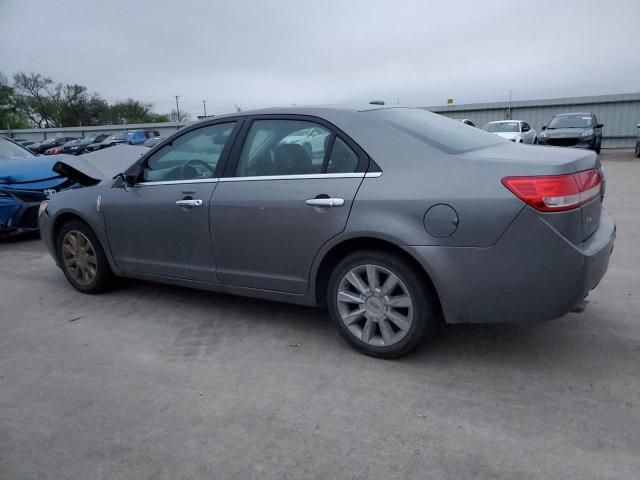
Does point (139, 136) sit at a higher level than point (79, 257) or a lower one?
higher

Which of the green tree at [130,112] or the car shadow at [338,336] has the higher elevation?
the green tree at [130,112]

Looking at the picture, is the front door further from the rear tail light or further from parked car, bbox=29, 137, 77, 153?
parked car, bbox=29, 137, 77, 153

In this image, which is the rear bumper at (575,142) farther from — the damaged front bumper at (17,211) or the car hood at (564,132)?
the damaged front bumper at (17,211)

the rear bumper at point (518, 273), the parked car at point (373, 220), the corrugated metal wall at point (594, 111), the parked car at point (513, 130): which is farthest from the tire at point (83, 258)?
the corrugated metal wall at point (594, 111)

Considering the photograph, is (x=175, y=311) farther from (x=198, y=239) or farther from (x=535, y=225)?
(x=535, y=225)

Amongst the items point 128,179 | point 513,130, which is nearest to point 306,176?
point 128,179

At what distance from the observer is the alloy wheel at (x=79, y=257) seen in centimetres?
477

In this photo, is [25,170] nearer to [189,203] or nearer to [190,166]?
[190,166]

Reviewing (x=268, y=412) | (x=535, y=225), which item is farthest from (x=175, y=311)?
(x=535, y=225)

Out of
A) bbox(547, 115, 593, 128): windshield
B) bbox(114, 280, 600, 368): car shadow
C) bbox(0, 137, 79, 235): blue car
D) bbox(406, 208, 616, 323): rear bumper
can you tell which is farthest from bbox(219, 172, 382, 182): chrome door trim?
bbox(547, 115, 593, 128): windshield

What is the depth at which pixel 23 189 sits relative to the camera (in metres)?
7.23

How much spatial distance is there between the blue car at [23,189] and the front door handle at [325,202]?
15.7 feet

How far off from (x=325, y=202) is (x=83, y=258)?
8.96 feet

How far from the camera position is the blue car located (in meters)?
7.08
